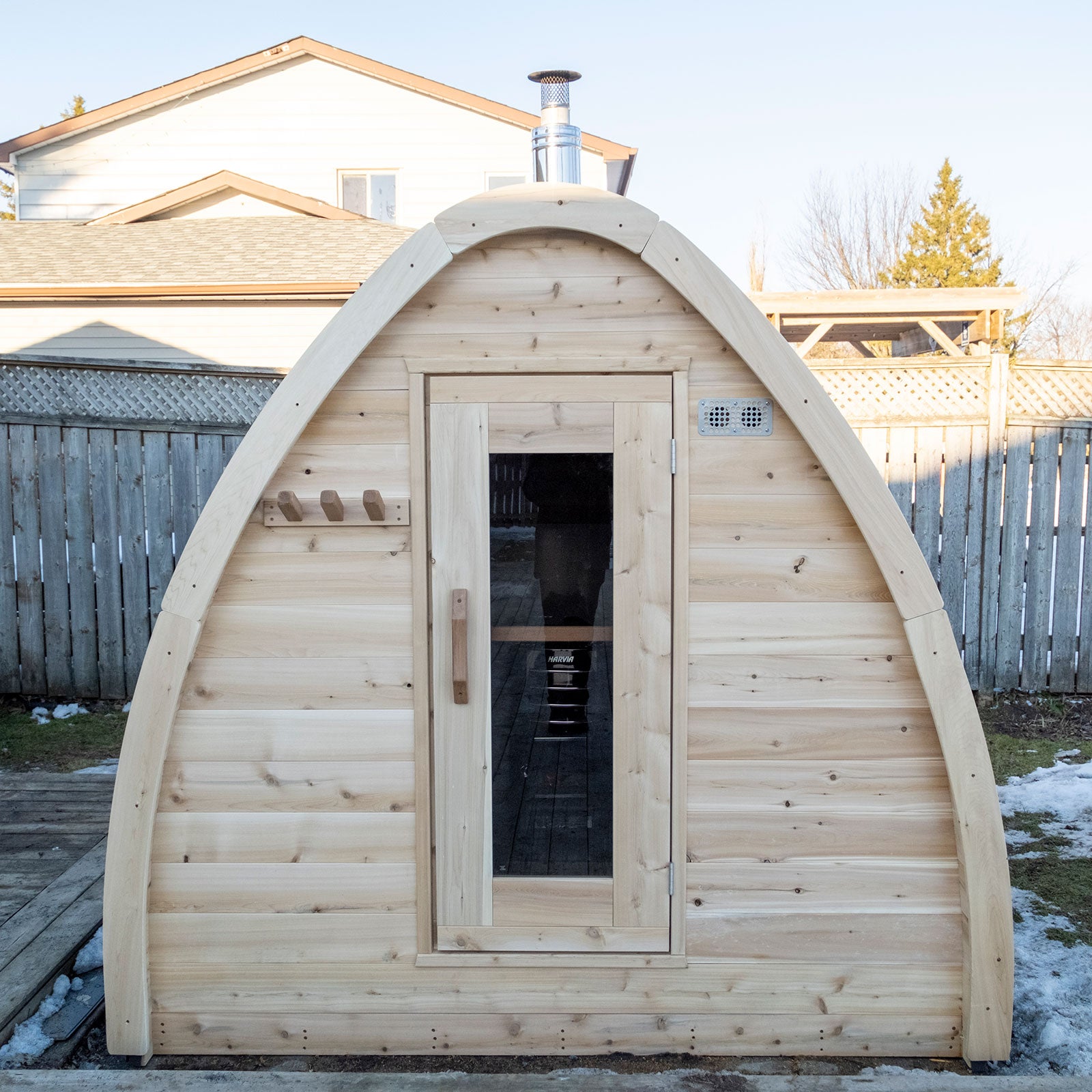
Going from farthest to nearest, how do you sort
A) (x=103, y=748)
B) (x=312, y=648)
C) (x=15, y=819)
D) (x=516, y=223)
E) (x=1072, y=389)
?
(x=1072, y=389), (x=103, y=748), (x=15, y=819), (x=312, y=648), (x=516, y=223)

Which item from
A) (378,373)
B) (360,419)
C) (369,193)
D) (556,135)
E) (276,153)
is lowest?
(360,419)

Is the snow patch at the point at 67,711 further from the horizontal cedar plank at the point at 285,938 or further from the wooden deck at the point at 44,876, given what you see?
the horizontal cedar plank at the point at 285,938

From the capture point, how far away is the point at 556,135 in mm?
3189

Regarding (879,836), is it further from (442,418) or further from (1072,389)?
(1072,389)

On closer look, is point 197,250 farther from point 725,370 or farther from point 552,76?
point 725,370

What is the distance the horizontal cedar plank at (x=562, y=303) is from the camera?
9.43 ft

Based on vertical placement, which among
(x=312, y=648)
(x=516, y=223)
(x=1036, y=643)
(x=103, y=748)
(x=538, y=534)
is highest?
(x=516, y=223)

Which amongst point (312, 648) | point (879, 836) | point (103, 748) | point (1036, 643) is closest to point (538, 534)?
point (312, 648)

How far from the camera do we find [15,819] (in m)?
5.02

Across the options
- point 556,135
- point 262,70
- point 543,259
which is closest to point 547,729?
point 543,259

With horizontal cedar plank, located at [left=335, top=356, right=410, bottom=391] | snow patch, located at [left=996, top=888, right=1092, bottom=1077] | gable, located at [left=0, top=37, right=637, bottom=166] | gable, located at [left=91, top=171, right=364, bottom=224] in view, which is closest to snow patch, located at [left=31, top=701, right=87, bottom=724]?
horizontal cedar plank, located at [left=335, top=356, right=410, bottom=391]

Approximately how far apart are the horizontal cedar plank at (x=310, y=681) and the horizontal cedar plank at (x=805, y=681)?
2.94ft

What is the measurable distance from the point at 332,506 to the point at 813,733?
157 centimetres

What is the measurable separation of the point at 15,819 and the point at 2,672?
9.03ft
